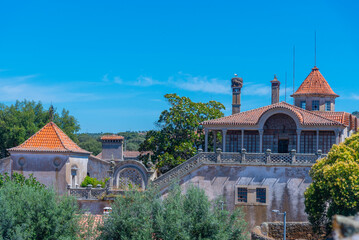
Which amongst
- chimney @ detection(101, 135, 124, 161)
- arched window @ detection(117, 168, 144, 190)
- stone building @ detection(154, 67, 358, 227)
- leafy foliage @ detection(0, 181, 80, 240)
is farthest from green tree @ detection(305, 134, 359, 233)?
chimney @ detection(101, 135, 124, 161)

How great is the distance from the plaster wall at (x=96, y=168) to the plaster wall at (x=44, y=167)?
17.7ft

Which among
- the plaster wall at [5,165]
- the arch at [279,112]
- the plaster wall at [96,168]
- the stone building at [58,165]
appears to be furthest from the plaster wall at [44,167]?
the arch at [279,112]

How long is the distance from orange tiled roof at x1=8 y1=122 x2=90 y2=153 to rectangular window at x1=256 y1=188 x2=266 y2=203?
1451cm

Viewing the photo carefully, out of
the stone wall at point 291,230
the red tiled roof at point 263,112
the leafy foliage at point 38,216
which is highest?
the red tiled roof at point 263,112

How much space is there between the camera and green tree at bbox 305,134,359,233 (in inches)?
1040

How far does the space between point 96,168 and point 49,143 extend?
5.91 meters

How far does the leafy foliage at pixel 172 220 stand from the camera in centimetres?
2417

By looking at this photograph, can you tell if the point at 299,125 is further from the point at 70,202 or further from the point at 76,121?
the point at 76,121

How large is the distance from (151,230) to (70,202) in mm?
5144

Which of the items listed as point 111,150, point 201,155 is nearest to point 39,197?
point 201,155

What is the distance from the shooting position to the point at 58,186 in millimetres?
39000

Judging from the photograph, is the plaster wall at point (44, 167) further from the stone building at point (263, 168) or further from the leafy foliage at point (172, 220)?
the leafy foliage at point (172, 220)

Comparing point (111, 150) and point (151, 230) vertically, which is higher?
point (111, 150)

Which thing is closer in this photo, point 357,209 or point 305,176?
point 357,209
